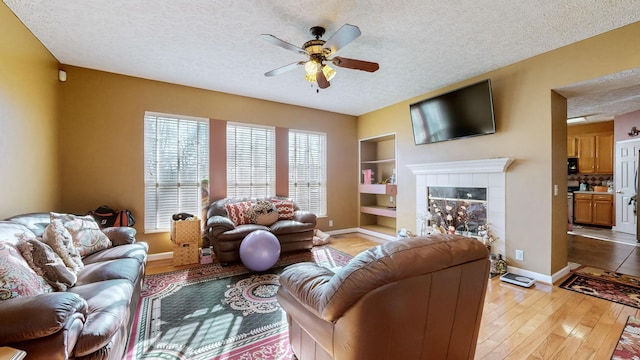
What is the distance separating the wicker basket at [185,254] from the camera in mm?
3658

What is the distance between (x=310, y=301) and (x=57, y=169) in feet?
13.2

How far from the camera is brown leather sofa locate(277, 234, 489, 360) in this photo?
41.7 inches

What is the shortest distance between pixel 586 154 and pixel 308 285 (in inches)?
337

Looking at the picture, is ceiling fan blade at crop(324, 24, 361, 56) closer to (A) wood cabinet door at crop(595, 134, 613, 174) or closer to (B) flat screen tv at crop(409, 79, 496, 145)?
(B) flat screen tv at crop(409, 79, 496, 145)

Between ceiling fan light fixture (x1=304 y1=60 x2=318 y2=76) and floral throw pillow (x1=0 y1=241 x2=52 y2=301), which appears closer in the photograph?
floral throw pillow (x1=0 y1=241 x2=52 y2=301)

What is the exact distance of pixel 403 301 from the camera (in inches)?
42.6

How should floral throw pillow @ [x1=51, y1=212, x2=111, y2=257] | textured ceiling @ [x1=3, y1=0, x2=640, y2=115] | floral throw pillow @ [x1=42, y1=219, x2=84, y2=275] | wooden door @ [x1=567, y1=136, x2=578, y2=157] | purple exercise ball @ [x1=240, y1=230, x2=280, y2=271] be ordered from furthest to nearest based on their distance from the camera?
1. wooden door @ [x1=567, y1=136, x2=578, y2=157]
2. purple exercise ball @ [x1=240, y1=230, x2=280, y2=271]
3. floral throw pillow @ [x1=51, y1=212, x2=111, y2=257]
4. textured ceiling @ [x1=3, y1=0, x2=640, y2=115]
5. floral throw pillow @ [x1=42, y1=219, x2=84, y2=275]

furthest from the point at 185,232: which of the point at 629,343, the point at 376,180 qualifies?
the point at 629,343

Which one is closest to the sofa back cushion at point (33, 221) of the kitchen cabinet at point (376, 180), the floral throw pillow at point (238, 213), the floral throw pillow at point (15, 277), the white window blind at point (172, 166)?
the floral throw pillow at point (15, 277)

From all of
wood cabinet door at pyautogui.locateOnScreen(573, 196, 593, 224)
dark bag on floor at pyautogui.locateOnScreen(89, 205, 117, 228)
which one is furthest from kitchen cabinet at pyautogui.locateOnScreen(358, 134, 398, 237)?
wood cabinet door at pyautogui.locateOnScreen(573, 196, 593, 224)

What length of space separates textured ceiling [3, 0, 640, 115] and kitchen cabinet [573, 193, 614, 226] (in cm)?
469

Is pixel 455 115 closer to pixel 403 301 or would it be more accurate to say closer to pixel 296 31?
pixel 296 31

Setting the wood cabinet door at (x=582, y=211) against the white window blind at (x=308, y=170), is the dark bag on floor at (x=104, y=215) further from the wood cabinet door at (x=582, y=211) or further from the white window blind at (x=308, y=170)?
the wood cabinet door at (x=582, y=211)

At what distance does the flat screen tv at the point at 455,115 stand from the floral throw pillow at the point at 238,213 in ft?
10.6
